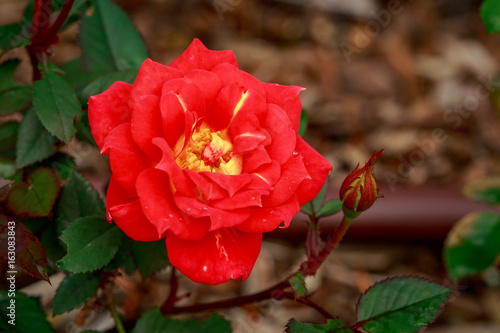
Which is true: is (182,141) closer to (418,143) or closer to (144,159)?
(144,159)

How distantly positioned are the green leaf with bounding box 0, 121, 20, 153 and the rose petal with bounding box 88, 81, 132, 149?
1.34 feet

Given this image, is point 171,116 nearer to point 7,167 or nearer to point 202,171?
point 202,171

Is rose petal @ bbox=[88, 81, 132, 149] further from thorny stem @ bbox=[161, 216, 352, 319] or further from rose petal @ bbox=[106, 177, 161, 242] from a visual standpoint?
thorny stem @ bbox=[161, 216, 352, 319]

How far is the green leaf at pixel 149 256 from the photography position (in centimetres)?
92

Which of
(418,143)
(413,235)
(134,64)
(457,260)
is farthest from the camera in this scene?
(418,143)

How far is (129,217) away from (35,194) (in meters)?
0.31

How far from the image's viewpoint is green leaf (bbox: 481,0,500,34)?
0.88 m

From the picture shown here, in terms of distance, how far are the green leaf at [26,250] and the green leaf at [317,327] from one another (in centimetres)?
37

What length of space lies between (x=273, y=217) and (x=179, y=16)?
162 centimetres

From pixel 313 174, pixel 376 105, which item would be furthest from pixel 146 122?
pixel 376 105

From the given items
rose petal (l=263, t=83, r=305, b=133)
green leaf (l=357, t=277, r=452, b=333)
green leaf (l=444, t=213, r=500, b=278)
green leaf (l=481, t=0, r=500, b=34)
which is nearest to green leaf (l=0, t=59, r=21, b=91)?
rose petal (l=263, t=83, r=305, b=133)

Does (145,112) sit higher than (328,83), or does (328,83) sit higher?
(145,112)

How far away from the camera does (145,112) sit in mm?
659

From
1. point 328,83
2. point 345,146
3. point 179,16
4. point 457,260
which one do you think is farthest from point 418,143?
point 179,16
